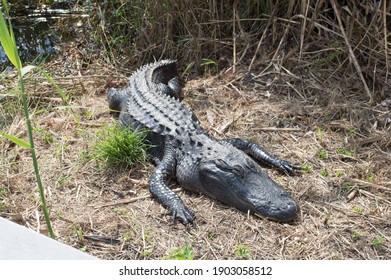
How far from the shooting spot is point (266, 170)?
3.90 meters

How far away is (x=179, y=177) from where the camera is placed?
12.6 ft

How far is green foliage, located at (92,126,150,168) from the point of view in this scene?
387 centimetres

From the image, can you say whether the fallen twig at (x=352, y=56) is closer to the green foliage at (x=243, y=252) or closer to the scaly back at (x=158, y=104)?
the scaly back at (x=158, y=104)

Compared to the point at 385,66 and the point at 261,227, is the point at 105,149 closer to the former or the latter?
the point at 261,227

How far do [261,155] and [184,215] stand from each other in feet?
2.89

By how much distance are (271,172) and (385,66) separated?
5.42 ft

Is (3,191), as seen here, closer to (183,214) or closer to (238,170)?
(183,214)

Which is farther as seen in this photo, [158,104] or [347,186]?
[158,104]

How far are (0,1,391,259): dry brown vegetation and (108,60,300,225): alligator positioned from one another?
0.30ft

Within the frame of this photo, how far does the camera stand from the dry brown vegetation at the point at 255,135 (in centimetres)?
322

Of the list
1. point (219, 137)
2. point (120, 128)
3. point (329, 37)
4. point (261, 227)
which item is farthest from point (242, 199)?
point (329, 37)

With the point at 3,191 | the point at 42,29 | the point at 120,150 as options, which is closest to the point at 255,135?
the point at 120,150

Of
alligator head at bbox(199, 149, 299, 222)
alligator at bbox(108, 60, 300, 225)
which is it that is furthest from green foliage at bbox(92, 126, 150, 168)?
alligator head at bbox(199, 149, 299, 222)

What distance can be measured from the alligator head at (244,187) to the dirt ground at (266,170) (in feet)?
0.23
